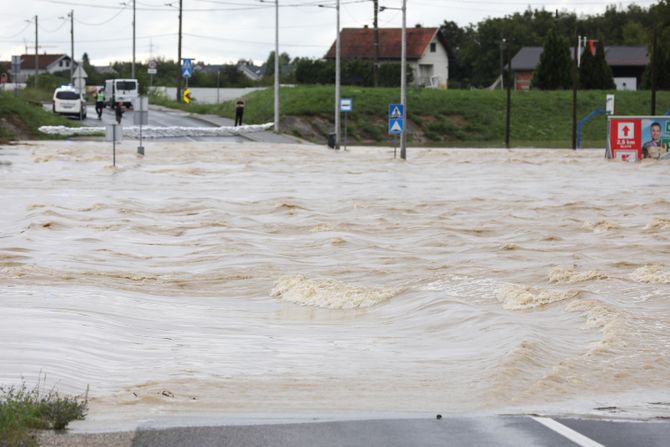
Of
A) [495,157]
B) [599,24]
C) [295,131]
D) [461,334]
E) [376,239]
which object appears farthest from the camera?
[599,24]

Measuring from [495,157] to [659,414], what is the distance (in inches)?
2018

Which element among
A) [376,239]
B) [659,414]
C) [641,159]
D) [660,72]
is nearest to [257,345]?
[659,414]

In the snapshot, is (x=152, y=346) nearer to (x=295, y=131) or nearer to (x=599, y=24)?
(x=295, y=131)

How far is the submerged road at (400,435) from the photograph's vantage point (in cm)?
904

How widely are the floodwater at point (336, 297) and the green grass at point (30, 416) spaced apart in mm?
465

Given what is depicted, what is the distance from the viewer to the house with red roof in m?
134

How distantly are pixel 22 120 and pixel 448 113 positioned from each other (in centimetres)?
3174

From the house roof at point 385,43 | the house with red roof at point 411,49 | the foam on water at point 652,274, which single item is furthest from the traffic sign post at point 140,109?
the house roof at point 385,43

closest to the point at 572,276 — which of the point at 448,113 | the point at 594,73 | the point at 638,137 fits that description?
the point at 638,137

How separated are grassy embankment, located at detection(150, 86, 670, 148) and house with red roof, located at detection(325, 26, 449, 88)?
32.7 m

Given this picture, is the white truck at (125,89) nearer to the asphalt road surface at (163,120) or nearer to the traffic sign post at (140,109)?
the asphalt road surface at (163,120)

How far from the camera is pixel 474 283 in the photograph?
21375 mm

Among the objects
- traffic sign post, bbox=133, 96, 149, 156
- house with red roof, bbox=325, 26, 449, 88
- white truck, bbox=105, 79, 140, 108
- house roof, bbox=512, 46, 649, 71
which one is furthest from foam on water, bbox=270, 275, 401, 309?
house roof, bbox=512, 46, 649, 71

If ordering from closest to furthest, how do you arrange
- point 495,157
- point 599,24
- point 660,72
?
point 495,157 → point 660,72 → point 599,24
